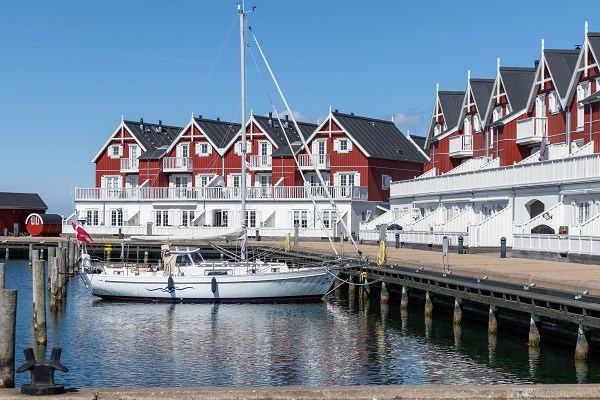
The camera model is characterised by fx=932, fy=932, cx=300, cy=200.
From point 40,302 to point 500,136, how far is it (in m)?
38.2

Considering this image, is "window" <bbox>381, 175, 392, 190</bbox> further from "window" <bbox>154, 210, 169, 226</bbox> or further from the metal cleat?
the metal cleat

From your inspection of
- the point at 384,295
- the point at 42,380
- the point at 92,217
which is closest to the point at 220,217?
the point at 92,217

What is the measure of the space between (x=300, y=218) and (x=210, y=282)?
36.7m

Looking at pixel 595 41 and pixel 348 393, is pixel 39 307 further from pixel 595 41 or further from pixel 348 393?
pixel 595 41

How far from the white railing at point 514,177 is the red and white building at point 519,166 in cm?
6

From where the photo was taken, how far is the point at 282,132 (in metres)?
85.6

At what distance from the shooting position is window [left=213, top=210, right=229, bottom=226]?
259 ft

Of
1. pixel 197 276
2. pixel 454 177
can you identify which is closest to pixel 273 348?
pixel 197 276

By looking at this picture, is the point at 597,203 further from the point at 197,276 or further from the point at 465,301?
the point at 197,276

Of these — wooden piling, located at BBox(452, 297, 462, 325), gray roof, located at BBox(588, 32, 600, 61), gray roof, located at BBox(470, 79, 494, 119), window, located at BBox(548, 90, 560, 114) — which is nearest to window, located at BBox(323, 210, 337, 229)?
gray roof, located at BBox(470, 79, 494, 119)

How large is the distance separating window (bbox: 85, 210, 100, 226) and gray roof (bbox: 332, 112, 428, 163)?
940 inches

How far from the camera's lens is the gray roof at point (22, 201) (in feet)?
289

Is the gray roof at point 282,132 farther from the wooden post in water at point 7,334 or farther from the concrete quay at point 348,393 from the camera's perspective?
the concrete quay at point 348,393

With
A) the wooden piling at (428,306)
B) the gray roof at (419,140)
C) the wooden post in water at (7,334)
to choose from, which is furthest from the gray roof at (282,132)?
the wooden post in water at (7,334)
